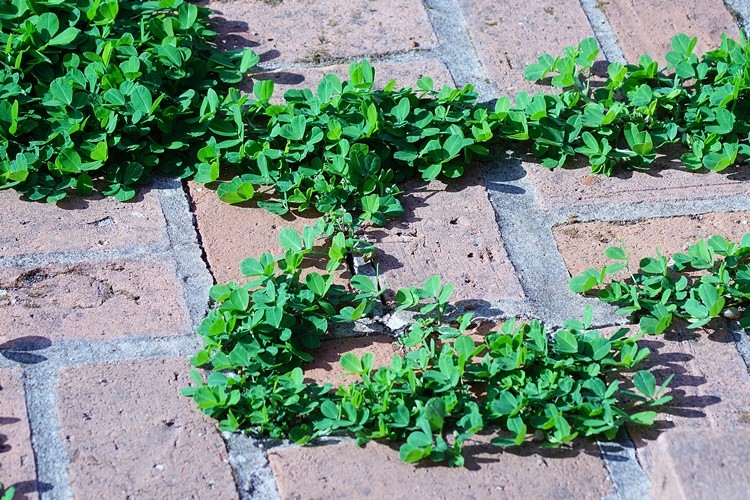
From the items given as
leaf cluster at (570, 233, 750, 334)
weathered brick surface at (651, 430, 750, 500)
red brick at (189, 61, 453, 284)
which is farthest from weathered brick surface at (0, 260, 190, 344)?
weathered brick surface at (651, 430, 750, 500)

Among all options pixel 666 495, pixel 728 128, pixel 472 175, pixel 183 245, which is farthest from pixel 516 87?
pixel 666 495

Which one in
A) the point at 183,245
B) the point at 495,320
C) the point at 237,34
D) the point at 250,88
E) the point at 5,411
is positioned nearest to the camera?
the point at 5,411

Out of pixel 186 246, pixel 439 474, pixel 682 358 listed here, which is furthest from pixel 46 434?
pixel 682 358

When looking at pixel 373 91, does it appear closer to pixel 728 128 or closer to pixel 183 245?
pixel 183 245

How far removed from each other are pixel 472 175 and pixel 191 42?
83cm

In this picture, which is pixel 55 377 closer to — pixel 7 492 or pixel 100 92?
pixel 7 492

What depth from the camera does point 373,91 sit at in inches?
111

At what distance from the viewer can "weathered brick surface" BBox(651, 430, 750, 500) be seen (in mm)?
1711

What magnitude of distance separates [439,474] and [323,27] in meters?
1.57

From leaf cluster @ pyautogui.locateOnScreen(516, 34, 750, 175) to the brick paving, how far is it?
0.20ft

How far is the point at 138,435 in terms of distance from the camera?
6.47ft

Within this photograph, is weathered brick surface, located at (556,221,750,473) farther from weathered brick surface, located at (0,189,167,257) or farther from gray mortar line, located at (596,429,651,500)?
weathered brick surface, located at (0,189,167,257)

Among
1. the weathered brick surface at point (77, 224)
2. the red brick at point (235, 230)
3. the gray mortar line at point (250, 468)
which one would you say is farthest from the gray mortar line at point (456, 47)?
the gray mortar line at point (250, 468)

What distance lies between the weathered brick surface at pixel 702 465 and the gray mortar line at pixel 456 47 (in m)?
1.29
